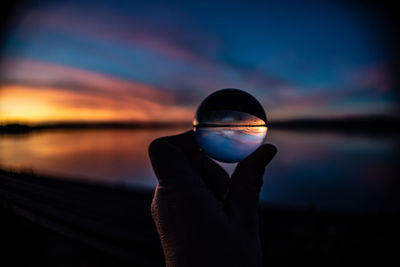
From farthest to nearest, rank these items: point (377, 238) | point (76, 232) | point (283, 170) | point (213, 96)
→ point (283, 170) → point (377, 238) → point (76, 232) → point (213, 96)

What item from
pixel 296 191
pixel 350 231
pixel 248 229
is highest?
pixel 248 229

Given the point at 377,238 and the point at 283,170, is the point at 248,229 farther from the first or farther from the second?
the point at 283,170

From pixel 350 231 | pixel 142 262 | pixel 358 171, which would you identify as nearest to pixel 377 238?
pixel 350 231

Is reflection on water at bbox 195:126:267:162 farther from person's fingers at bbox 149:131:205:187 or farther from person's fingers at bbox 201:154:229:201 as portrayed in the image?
person's fingers at bbox 149:131:205:187

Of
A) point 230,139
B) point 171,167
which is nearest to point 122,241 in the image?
point 171,167

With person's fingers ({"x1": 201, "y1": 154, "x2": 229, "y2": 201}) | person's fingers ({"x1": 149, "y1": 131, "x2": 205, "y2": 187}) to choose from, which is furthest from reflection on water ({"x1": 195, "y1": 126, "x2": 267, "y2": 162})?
person's fingers ({"x1": 149, "y1": 131, "x2": 205, "y2": 187})

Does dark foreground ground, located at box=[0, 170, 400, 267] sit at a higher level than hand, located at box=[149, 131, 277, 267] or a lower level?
lower

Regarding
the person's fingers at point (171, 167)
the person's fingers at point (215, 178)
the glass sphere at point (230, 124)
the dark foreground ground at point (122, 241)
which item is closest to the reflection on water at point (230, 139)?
the glass sphere at point (230, 124)
